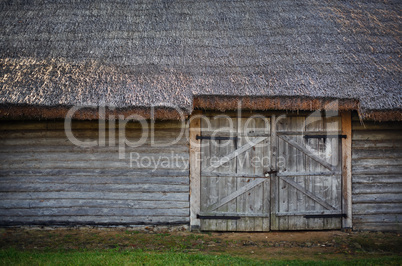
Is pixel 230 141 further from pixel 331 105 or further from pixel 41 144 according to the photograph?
pixel 41 144

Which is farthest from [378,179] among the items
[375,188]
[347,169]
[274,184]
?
[274,184]

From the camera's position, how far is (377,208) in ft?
21.0

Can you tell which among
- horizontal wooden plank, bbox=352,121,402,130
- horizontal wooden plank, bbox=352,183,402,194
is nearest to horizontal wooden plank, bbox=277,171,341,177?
horizontal wooden plank, bbox=352,183,402,194

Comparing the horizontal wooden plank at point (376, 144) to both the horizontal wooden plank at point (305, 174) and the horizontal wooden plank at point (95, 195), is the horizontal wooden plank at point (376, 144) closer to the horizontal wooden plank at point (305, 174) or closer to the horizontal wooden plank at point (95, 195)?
the horizontal wooden plank at point (305, 174)

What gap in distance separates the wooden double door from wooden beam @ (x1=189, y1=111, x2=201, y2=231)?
0.30 ft

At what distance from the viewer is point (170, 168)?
249 inches

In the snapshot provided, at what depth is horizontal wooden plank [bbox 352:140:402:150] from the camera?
638cm

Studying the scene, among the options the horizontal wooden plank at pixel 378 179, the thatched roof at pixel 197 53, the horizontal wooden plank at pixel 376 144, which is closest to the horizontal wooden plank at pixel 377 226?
the horizontal wooden plank at pixel 378 179

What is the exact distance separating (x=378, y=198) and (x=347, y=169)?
32.1 inches

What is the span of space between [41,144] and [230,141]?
3574mm

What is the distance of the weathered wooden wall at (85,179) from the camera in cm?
632

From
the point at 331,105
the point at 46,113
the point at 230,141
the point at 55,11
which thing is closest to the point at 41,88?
the point at 46,113

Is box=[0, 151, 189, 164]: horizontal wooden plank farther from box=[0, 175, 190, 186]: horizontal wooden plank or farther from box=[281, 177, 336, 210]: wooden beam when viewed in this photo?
box=[281, 177, 336, 210]: wooden beam

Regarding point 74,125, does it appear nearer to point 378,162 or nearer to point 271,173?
point 271,173
